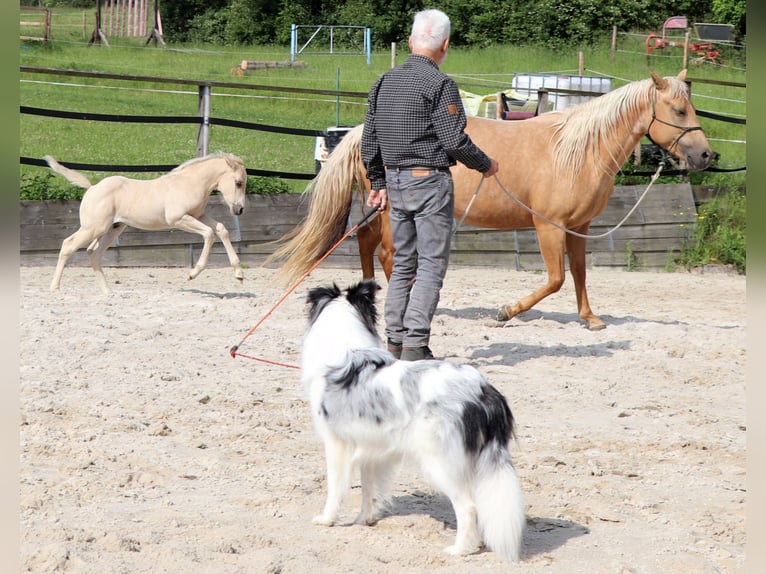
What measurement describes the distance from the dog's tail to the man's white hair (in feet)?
8.40

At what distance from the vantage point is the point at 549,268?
732 cm

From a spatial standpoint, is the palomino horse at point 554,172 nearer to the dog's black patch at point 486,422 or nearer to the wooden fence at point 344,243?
the wooden fence at point 344,243

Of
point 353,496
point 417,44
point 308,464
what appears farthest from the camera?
point 417,44

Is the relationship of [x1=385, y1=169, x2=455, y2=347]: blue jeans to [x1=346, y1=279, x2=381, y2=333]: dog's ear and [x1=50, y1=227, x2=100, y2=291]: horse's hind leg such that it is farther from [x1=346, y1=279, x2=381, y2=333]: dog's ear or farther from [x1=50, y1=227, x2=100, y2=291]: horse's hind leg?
[x1=50, y1=227, x2=100, y2=291]: horse's hind leg

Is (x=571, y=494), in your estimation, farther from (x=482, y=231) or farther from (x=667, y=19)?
(x=667, y=19)

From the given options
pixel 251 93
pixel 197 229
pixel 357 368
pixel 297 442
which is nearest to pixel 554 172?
pixel 197 229

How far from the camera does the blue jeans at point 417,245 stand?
509 centimetres

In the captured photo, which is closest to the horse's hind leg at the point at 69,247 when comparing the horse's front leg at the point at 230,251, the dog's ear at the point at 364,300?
the horse's front leg at the point at 230,251

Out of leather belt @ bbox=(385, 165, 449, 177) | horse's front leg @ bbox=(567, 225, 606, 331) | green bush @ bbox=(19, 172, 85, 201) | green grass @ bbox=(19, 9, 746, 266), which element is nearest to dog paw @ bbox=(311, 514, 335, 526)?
leather belt @ bbox=(385, 165, 449, 177)

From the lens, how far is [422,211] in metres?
5.12

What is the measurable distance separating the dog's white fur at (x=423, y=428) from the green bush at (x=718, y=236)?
26.6 feet

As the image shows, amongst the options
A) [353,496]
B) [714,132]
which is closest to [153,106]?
Result: [714,132]

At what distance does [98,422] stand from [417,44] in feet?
8.60

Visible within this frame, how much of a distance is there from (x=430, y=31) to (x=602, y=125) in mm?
2869
